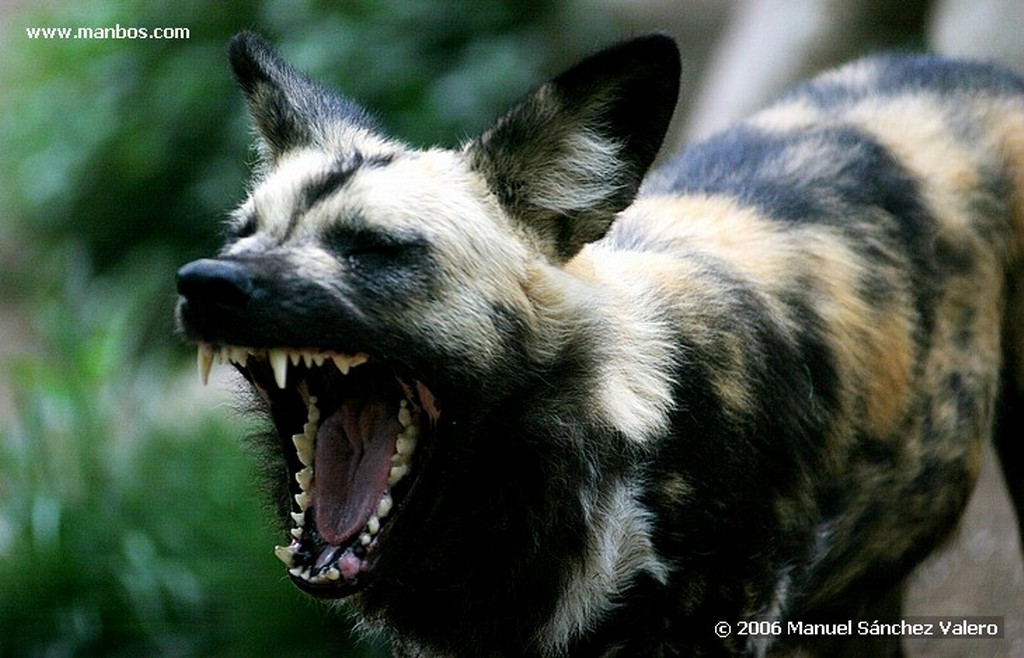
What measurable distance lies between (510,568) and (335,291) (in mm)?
653

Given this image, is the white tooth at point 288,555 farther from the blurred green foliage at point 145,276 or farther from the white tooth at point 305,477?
the blurred green foliage at point 145,276

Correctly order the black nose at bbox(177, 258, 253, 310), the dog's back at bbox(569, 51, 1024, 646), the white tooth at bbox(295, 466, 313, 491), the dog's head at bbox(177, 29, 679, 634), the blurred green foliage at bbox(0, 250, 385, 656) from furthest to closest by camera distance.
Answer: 1. the blurred green foliage at bbox(0, 250, 385, 656)
2. the dog's back at bbox(569, 51, 1024, 646)
3. the white tooth at bbox(295, 466, 313, 491)
4. the dog's head at bbox(177, 29, 679, 634)
5. the black nose at bbox(177, 258, 253, 310)

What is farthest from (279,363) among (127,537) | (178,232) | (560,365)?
(178,232)

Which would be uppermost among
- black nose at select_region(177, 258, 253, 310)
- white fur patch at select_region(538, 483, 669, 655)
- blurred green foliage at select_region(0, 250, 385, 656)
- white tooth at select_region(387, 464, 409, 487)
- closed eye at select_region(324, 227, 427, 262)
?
black nose at select_region(177, 258, 253, 310)

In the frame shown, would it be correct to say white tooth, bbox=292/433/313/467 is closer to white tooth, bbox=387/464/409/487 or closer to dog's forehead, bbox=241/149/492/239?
white tooth, bbox=387/464/409/487

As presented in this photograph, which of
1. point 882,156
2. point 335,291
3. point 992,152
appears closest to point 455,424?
point 335,291

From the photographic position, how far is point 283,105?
3.05m

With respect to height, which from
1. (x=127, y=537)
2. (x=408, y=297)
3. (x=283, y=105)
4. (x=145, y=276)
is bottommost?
(x=127, y=537)

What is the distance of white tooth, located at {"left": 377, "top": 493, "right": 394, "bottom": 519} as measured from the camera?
8.69 ft

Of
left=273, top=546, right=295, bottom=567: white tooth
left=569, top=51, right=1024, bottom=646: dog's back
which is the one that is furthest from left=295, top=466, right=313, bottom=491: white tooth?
left=569, top=51, right=1024, bottom=646: dog's back

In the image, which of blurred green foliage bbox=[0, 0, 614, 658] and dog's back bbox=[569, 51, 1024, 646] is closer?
dog's back bbox=[569, 51, 1024, 646]

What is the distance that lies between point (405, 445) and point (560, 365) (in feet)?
1.04

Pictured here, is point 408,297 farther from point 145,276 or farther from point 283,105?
point 145,276

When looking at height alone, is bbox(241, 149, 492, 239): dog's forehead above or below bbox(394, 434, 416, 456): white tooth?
above
